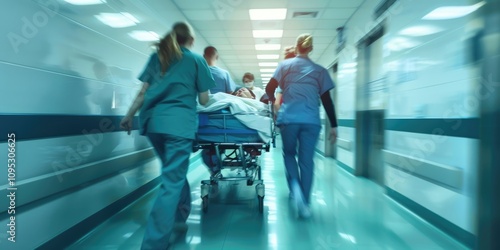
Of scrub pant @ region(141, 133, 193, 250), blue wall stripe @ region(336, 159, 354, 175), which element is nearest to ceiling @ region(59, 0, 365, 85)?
scrub pant @ region(141, 133, 193, 250)

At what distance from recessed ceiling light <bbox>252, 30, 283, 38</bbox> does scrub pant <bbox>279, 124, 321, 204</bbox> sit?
352cm

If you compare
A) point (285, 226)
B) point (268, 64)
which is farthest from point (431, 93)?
point (268, 64)

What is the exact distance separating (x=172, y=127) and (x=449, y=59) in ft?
6.81

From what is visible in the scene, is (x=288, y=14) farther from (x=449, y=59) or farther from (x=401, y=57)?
(x=449, y=59)

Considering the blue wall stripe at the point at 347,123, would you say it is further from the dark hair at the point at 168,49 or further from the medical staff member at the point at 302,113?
the dark hair at the point at 168,49

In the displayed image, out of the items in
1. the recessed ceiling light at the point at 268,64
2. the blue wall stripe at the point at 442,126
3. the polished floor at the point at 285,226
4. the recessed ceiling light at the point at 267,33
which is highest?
the recessed ceiling light at the point at 268,64

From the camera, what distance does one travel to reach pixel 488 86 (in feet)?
4.00

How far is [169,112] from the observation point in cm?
181

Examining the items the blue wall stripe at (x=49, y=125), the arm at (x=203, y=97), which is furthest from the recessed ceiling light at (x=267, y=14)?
the blue wall stripe at (x=49, y=125)

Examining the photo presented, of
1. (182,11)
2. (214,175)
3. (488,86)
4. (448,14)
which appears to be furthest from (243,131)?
(182,11)

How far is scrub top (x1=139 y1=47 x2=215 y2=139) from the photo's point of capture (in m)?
1.81

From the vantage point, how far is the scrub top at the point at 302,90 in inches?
99.4

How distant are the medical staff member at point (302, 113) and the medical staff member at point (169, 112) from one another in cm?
93

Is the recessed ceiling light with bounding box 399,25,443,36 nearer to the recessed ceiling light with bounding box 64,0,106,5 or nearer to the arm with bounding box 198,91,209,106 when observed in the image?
the arm with bounding box 198,91,209,106
